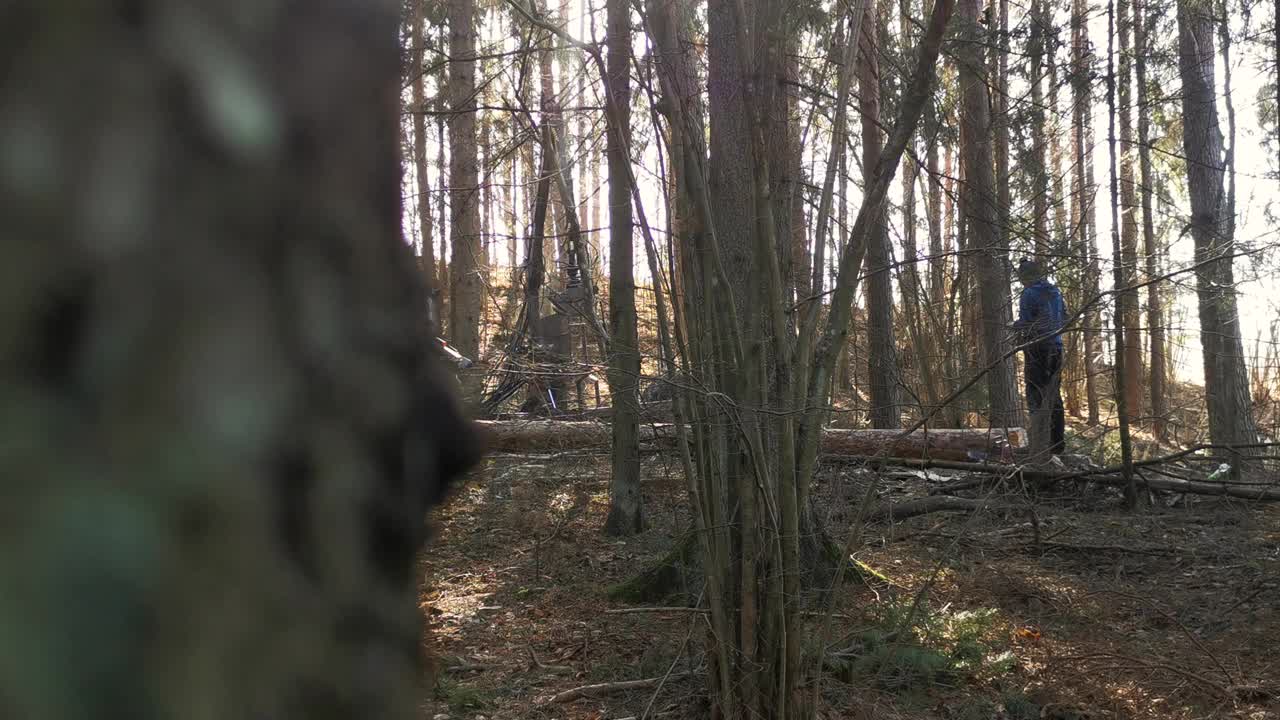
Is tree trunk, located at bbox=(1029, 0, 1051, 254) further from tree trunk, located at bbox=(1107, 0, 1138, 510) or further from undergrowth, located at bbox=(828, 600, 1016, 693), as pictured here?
undergrowth, located at bbox=(828, 600, 1016, 693)

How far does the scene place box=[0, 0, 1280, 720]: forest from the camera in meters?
0.38

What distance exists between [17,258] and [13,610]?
5.3 inches

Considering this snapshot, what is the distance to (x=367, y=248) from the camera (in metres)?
0.51

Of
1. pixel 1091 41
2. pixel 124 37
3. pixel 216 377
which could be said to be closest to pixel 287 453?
pixel 216 377

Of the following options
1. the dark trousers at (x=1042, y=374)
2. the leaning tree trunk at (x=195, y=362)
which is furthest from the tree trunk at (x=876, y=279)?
the leaning tree trunk at (x=195, y=362)

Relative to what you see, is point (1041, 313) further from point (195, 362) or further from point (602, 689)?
point (195, 362)

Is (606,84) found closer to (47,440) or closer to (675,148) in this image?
(675,148)

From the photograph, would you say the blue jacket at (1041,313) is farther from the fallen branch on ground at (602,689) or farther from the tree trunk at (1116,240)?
the fallen branch on ground at (602,689)

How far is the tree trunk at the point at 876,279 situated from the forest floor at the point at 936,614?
1.93 feet

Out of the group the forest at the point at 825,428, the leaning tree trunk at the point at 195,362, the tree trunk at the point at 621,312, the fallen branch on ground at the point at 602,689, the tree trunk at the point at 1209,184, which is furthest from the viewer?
the tree trunk at the point at 1209,184

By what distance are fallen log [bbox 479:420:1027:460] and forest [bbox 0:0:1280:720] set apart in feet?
0.19

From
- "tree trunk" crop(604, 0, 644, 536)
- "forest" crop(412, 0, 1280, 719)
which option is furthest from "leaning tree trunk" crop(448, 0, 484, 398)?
"tree trunk" crop(604, 0, 644, 536)

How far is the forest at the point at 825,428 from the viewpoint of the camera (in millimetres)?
3227

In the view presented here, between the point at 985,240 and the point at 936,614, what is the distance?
212cm
